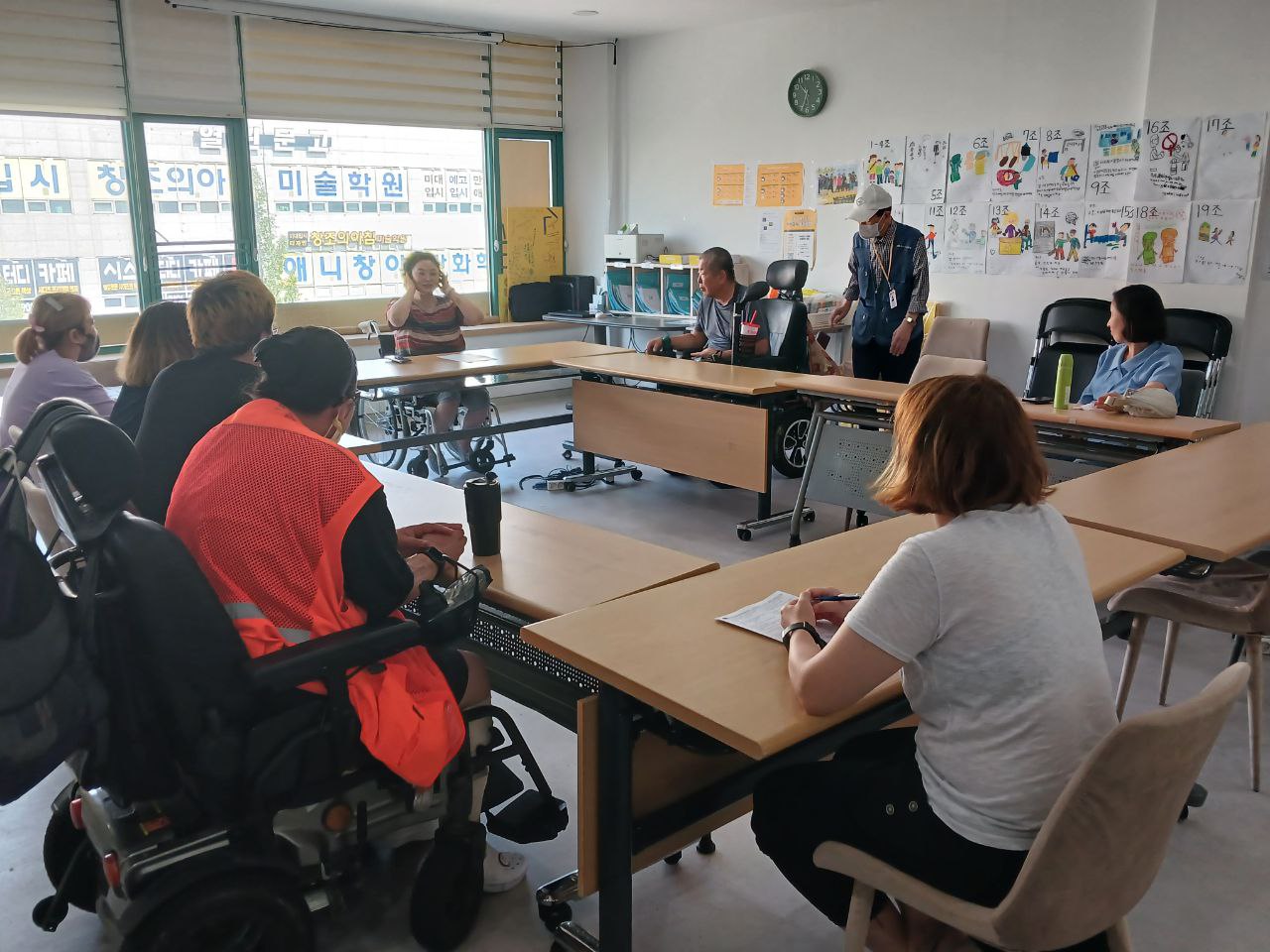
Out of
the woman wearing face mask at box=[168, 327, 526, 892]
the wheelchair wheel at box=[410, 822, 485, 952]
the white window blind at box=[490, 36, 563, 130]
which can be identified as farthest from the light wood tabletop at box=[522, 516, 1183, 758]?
the white window blind at box=[490, 36, 563, 130]

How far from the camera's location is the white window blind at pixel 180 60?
6223mm

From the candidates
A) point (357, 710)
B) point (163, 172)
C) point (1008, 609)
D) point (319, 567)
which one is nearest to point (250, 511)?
point (319, 567)

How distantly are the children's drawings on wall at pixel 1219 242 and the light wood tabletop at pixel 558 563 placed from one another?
4.42m

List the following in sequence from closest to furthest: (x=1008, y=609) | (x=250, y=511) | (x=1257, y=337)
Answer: (x=1008, y=609) → (x=250, y=511) → (x=1257, y=337)

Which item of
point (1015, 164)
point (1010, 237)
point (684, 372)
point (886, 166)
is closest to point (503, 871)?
point (684, 372)

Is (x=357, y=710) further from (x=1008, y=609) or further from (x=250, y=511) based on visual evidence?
(x=1008, y=609)

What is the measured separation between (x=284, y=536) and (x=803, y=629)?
2.79ft

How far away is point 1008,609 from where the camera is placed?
1378 mm

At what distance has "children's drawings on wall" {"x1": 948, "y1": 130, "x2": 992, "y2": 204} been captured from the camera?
6.15 m

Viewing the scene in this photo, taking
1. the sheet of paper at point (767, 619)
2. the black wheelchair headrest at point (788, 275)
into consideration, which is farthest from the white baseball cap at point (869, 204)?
the sheet of paper at point (767, 619)

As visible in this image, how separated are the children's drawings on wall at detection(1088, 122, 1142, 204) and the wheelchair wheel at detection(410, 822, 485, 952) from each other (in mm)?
5234

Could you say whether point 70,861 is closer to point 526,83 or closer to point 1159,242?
point 1159,242

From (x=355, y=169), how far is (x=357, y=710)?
6.45m

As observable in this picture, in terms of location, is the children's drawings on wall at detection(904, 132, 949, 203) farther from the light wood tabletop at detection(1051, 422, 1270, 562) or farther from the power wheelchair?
the power wheelchair
